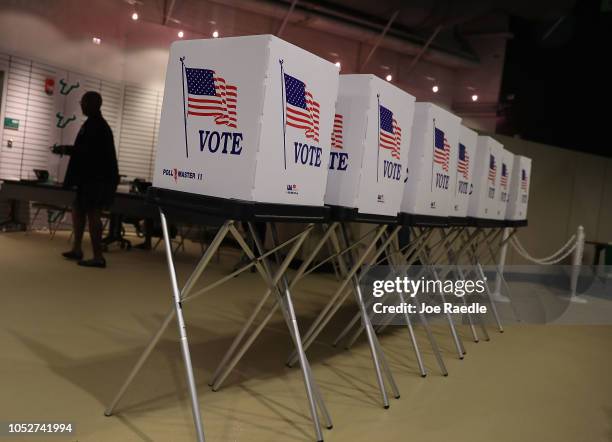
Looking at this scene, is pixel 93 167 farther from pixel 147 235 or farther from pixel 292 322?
pixel 292 322

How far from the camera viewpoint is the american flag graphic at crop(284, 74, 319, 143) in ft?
6.65

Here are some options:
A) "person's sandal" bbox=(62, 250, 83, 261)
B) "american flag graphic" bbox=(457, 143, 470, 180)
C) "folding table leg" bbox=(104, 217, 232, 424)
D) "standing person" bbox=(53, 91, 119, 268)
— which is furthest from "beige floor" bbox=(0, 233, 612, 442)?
"american flag graphic" bbox=(457, 143, 470, 180)

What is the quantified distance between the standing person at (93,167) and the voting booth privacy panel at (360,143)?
3333 mm

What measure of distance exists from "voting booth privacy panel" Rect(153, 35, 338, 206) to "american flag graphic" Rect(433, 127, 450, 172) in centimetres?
118

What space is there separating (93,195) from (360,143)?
358cm

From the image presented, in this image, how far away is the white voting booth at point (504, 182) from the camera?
189 inches

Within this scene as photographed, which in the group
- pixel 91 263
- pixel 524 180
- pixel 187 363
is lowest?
pixel 91 263

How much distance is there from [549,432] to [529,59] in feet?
32.3

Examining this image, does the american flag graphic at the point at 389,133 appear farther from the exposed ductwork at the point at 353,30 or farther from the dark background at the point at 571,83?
the dark background at the point at 571,83

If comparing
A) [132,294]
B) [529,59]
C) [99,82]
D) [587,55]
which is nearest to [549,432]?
[132,294]

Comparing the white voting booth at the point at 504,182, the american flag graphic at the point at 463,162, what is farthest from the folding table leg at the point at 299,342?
the white voting booth at the point at 504,182

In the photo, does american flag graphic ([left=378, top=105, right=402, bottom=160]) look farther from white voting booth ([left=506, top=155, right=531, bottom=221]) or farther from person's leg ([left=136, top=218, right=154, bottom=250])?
person's leg ([left=136, top=218, right=154, bottom=250])

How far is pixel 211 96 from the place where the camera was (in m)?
2.03

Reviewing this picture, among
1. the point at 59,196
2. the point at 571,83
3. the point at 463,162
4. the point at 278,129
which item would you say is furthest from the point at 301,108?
the point at 571,83
